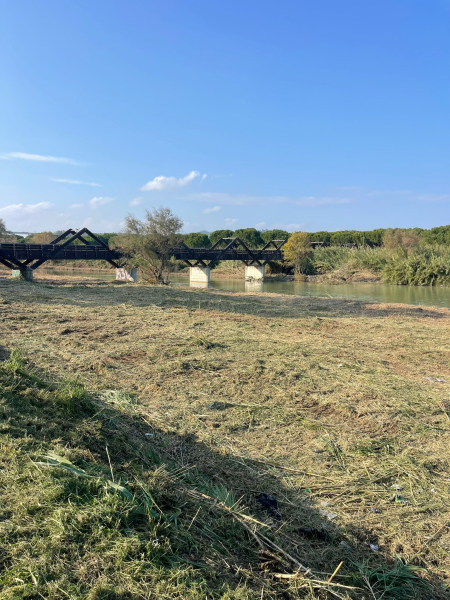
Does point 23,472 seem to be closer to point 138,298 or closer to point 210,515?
point 210,515

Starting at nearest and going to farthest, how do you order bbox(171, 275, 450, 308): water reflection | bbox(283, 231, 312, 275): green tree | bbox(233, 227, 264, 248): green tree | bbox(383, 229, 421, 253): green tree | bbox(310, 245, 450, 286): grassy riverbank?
1. bbox(171, 275, 450, 308): water reflection
2. bbox(310, 245, 450, 286): grassy riverbank
3. bbox(383, 229, 421, 253): green tree
4. bbox(283, 231, 312, 275): green tree
5. bbox(233, 227, 264, 248): green tree

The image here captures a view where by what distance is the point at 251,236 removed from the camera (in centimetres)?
6338

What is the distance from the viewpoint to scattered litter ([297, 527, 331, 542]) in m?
2.53

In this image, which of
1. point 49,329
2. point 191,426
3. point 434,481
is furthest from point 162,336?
point 434,481

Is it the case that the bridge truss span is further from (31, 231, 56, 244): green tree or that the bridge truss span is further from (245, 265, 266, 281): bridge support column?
(31, 231, 56, 244): green tree

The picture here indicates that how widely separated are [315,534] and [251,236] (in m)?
61.9

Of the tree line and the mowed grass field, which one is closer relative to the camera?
the mowed grass field

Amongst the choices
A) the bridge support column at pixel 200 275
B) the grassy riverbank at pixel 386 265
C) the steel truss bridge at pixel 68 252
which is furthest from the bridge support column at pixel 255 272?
the bridge support column at pixel 200 275

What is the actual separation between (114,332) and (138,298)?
227 inches

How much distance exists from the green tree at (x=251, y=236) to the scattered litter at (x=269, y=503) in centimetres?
5998

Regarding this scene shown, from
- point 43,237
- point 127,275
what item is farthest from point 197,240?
point 127,275

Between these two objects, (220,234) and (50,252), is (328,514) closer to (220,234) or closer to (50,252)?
(50,252)

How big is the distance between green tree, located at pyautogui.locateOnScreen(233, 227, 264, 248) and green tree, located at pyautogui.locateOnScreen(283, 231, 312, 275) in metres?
17.7

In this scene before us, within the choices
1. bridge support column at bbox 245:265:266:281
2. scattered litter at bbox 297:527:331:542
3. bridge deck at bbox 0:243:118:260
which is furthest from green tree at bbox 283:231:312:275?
scattered litter at bbox 297:527:331:542
